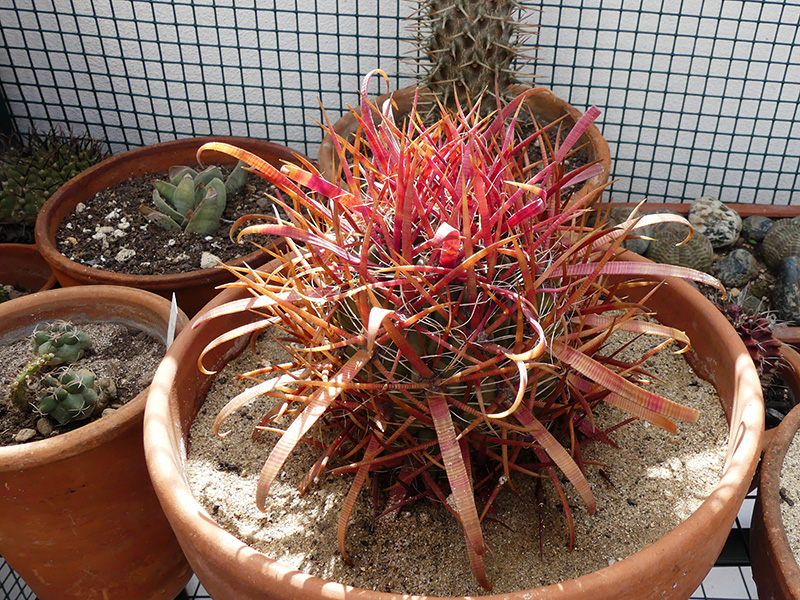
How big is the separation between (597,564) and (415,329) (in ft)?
0.92

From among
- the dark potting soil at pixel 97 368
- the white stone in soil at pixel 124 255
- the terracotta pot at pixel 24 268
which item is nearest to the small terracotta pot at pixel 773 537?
the dark potting soil at pixel 97 368

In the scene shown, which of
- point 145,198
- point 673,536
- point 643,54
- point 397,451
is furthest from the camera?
point 643,54

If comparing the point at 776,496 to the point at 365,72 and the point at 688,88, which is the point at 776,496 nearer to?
the point at 688,88

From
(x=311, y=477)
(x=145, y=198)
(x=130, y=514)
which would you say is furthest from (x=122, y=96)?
(x=311, y=477)

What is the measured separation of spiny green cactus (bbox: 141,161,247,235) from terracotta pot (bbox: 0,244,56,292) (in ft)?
1.14

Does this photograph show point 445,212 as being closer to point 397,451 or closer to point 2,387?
point 397,451

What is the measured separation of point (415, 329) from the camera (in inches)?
23.2

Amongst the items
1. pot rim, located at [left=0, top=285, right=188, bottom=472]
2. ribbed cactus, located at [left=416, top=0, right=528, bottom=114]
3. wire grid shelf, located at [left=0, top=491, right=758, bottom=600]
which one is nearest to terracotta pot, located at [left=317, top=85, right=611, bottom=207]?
ribbed cactus, located at [left=416, top=0, right=528, bottom=114]

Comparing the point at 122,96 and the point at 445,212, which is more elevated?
the point at 445,212

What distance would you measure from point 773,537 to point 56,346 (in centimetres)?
94

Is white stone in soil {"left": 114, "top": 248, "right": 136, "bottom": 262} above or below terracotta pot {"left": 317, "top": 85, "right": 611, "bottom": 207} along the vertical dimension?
below

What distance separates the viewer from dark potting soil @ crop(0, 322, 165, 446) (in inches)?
36.2

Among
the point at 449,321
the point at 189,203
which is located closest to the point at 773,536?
the point at 449,321

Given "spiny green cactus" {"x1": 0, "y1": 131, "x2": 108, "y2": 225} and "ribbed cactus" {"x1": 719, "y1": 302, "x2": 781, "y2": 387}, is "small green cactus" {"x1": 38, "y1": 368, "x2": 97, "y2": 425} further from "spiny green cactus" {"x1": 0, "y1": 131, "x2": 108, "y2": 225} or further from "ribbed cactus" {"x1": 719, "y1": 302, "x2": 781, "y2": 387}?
"ribbed cactus" {"x1": 719, "y1": 302, "x2": 781, "y2": 387}
